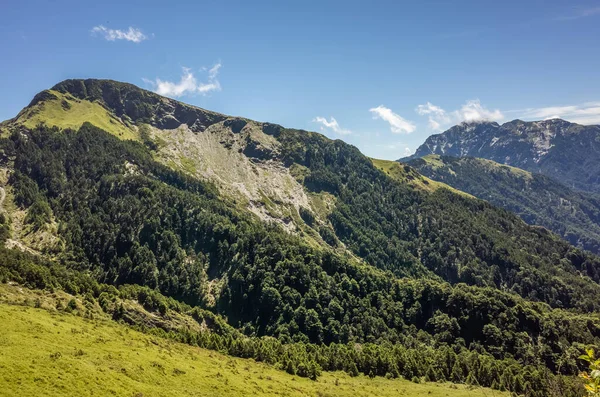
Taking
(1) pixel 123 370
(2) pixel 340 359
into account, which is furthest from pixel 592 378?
(2) pixel 340 359

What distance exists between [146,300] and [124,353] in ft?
367

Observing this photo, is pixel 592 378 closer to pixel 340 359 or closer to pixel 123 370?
pixel 123 370

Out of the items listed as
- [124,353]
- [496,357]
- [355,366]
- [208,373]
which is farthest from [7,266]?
[496,357]

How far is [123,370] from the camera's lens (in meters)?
77.9

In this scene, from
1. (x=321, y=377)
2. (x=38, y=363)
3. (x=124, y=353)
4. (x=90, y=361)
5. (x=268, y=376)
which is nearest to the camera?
(x=38, y=363)

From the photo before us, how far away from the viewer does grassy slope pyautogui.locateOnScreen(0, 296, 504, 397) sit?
63.2 metres

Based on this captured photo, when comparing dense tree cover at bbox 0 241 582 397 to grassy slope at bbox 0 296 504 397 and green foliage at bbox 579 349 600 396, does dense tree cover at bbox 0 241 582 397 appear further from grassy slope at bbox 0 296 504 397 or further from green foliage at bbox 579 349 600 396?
green foliage at bbox 579 349 600 396

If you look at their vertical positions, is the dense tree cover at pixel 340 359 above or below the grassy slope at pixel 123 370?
below

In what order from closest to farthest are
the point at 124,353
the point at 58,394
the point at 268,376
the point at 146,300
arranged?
1. the point at 58,394
2. the point at 124,353
3. the point at 268,376
4. the point at 146,300

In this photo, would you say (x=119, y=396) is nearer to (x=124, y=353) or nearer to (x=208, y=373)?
(x=124, y=353)

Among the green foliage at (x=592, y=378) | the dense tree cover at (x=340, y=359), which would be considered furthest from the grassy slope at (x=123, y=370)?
the green foliage at (x=592, y=378)

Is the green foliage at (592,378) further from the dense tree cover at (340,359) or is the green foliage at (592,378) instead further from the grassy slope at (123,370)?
the dense tree cover at (340,359)

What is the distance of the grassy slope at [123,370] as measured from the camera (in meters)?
63.2

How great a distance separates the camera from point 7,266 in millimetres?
155875
